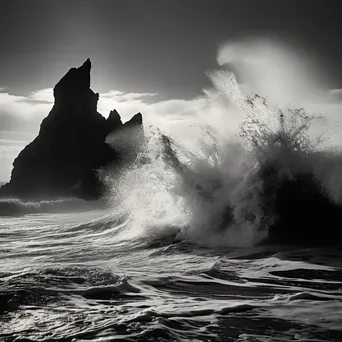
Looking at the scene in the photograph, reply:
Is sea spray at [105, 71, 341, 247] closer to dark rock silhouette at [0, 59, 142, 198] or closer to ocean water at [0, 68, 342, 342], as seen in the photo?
ocean water at [0, 68, 342, 342]

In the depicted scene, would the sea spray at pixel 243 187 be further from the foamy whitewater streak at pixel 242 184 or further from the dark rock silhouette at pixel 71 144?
the dark rock silhouette at pixel 71 144

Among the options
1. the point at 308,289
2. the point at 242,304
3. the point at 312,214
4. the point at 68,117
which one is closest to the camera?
the point at 242,304

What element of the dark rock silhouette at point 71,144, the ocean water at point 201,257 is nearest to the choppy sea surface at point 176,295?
the ocean water at point 201,257

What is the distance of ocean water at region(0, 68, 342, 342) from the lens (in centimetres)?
484

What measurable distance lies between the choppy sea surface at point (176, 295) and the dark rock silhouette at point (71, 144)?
53277 millimetres

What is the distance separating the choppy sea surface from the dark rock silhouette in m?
53.3

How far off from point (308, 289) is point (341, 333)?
5.97ft

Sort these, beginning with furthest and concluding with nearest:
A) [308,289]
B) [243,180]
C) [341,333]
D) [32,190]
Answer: [32,190] < [243,180] < [308,289] < [341,333]

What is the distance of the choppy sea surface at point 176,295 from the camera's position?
4.59 metres

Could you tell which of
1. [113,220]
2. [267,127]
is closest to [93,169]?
[113,220]

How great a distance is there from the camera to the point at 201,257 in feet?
30.8

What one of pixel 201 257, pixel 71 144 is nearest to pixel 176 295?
pixel 201 257

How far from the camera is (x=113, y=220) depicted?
17.0 m

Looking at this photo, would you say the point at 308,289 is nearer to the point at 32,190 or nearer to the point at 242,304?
the point at 242,304
